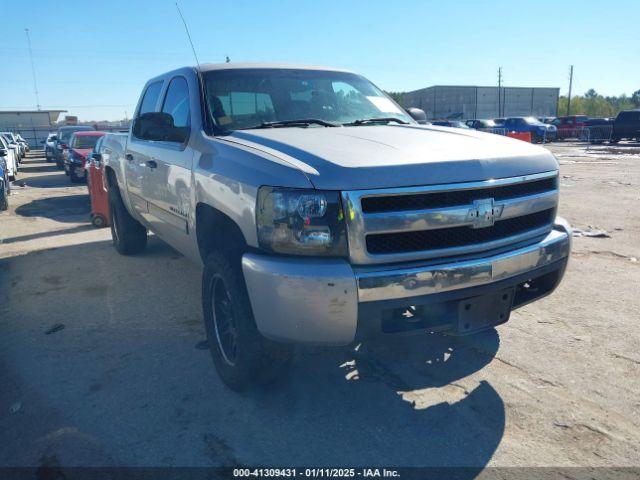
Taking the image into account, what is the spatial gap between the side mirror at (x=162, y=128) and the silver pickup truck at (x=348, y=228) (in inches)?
0.6

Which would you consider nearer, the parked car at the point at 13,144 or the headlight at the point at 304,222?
the headlight at the point at 304,222

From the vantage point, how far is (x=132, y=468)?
2375 millimetres

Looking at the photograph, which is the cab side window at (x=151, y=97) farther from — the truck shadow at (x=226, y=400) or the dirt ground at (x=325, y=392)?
the truck shadow at (x=226, y=400)

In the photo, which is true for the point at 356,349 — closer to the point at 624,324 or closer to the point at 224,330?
the point at 224,330

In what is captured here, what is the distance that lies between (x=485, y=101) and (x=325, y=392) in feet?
228

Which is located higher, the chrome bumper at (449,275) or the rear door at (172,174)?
the rear door at (172,174)

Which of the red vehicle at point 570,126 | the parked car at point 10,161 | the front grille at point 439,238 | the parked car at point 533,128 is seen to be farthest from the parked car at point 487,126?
the front grille at point 439,238

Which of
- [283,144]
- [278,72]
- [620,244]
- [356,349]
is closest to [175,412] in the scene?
[356,349]

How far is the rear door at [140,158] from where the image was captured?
4.53 m

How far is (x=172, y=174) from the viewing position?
3.69 metres

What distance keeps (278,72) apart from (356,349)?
7.14 ft

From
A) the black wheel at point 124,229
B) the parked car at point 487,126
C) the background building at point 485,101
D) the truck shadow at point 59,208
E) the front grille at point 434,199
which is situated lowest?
the truck shadow at point 59,208

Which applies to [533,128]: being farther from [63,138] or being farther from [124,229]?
[124,229]

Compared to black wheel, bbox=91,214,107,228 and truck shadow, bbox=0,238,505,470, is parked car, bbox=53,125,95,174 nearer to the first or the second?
black wheel, bbox=91,214,107,228
